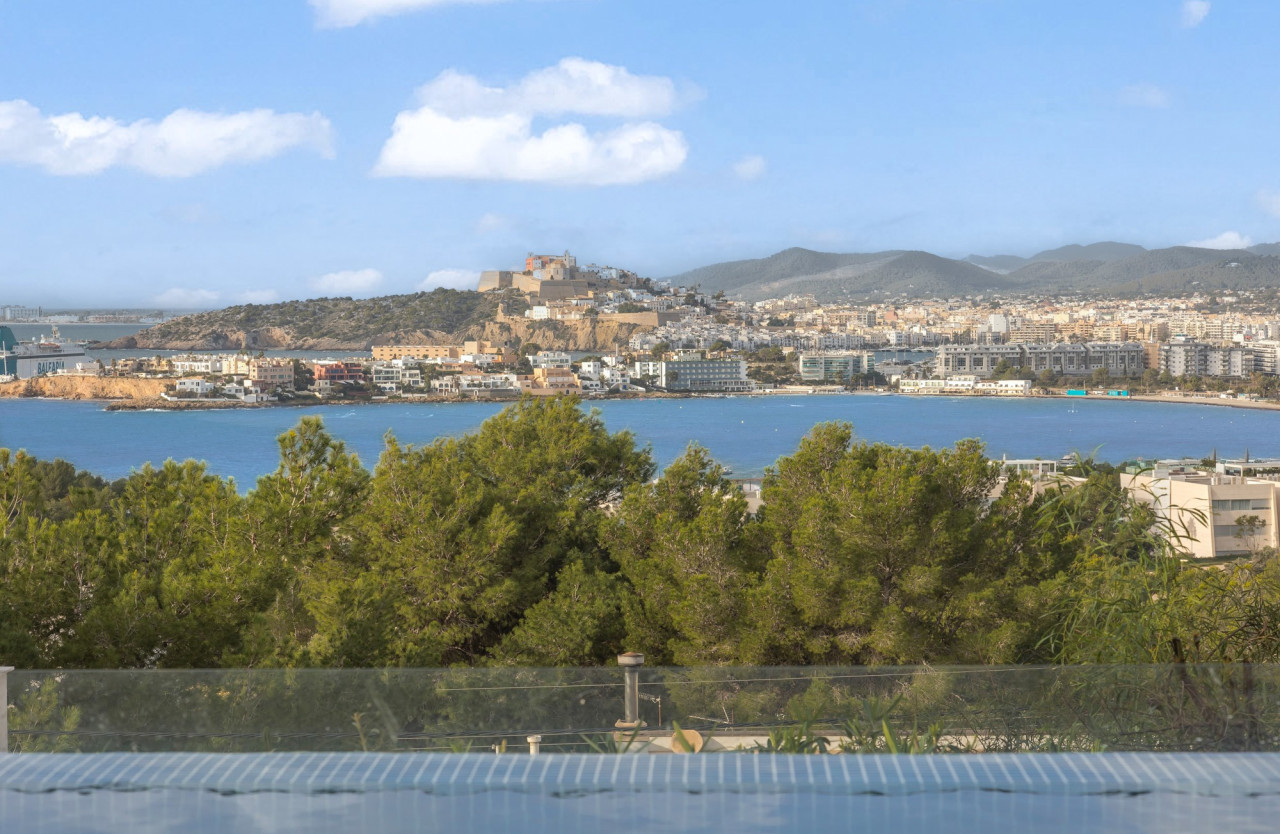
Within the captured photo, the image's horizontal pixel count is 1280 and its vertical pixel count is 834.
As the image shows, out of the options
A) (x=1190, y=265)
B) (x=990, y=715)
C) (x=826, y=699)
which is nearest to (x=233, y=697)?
(x=826, y=699)

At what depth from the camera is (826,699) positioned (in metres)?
1.70

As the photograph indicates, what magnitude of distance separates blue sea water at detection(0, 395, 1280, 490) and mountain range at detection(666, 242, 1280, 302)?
53.4 m

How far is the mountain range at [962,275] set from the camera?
102188mm

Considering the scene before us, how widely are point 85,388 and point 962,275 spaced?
Result: 299 ft

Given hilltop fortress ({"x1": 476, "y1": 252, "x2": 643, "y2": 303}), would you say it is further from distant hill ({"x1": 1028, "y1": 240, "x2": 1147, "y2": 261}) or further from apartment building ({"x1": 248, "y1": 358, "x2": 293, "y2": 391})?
distant hill ({"x1": 1028, "y1": 240, "x2": 1147, "y2": 261})

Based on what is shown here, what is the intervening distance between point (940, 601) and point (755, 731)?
12.4 ft

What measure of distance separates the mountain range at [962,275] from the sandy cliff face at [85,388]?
2456 inches

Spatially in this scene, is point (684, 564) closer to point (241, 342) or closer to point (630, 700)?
point (630, 700)

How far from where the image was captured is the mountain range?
335 ft

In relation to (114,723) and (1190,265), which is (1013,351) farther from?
(114,723)

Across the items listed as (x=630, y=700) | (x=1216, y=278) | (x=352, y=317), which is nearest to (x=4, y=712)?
(x=630, y=700)

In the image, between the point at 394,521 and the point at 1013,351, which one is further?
the point at 1013,351

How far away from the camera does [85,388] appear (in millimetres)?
54125

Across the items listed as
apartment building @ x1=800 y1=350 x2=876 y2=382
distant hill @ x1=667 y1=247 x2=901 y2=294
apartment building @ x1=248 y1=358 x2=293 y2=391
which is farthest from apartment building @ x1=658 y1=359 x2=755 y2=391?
distant hill @ x1=667 y1=247 x2=901 y2=294
